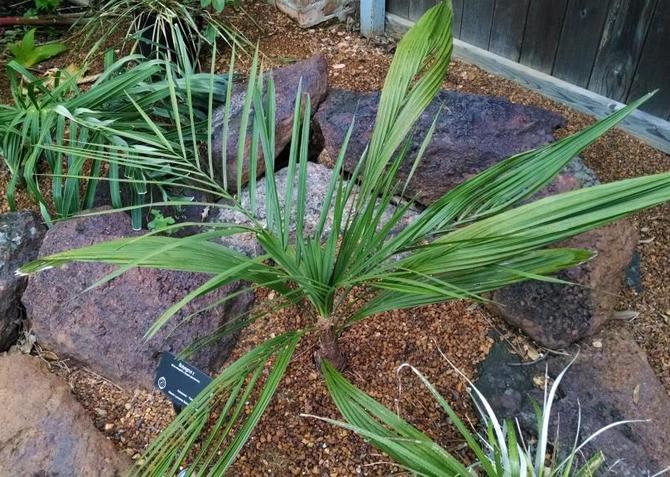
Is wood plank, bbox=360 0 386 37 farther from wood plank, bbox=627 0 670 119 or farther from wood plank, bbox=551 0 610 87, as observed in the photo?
wood plank, bbox=627 0 670 119

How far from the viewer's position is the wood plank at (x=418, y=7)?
2.39m

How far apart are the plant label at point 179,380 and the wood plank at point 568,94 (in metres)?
1.61

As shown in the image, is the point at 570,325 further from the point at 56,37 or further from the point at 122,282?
the point at 56,37

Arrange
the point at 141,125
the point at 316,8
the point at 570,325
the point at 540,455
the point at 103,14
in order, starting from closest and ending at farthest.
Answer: the point at 540,455 → the point at 570,325 → the point at 141,125 → the point at 103,14 → the point at 316,8

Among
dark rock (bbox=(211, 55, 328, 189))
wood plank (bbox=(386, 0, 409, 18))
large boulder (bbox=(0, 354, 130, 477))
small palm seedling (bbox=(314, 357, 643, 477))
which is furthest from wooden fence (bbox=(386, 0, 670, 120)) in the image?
large boulder (bbox=(0, 354, 130, 477))

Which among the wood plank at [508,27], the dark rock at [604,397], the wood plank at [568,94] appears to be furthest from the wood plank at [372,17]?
the dark rock at [604,397]

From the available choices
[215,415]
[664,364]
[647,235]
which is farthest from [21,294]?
[647,235]

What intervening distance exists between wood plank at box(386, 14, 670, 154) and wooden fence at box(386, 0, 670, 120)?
2 cm

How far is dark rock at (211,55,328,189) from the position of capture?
5.98 ft

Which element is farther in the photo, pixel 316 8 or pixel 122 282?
pixel 316 8

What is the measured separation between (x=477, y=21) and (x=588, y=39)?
467mm

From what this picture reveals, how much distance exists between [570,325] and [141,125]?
126cm

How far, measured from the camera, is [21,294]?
5.04 feet

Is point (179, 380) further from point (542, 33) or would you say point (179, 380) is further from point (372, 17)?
point (372, 17)
